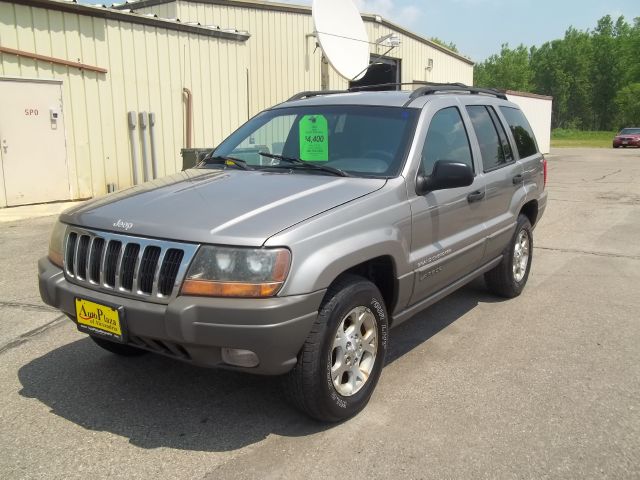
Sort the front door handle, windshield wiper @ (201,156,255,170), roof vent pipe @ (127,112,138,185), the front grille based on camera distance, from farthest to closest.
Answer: roof vent pipe @ (127,112,138,185)
the front door handle
windshield wiper @ (201,156,255,170)
the front grille

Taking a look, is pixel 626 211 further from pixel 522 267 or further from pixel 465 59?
pixel 465 59

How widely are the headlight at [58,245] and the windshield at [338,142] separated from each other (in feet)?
4.31

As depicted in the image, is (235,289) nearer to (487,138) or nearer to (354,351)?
(354,351)

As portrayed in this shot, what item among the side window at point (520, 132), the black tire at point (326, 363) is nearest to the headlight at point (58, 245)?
the black tire at point (326, 363)

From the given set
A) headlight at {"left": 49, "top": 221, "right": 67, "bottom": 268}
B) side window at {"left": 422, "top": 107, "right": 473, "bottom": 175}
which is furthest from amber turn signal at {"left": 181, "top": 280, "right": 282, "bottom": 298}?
side window at {"left": 422, "top": 107, "right": 473, "bottom": 175}

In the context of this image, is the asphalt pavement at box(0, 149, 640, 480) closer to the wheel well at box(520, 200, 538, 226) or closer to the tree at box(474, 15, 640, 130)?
the wheel well at box(520, 200, 538, 226)

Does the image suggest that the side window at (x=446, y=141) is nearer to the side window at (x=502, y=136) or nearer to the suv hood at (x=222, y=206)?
the suv hood at (x=222, y=206)

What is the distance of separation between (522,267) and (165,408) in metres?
3.75

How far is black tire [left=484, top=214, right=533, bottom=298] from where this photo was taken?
17.5 ft

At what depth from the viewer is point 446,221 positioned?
4020mm

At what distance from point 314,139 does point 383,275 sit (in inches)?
44.6

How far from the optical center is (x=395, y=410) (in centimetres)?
340

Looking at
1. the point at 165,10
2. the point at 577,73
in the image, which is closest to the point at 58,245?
the point at 165,10

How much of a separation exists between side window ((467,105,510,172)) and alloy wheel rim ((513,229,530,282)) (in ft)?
2.74
